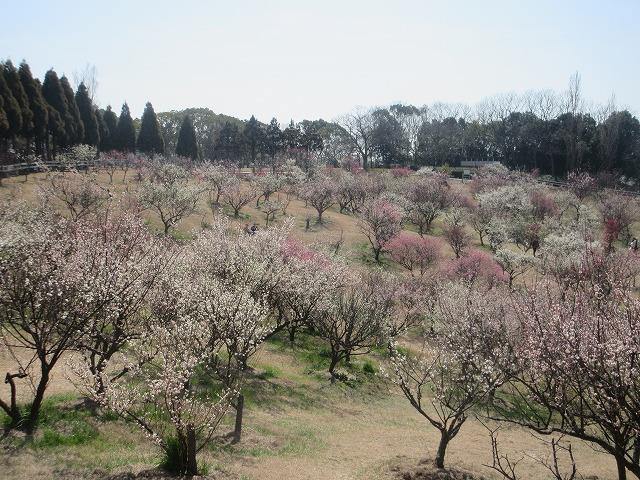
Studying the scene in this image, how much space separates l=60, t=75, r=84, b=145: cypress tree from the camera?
55781 millimetres

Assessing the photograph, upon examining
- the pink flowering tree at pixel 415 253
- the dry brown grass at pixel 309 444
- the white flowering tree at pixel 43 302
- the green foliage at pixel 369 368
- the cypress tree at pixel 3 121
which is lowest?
the green foliage at pixel 369 368

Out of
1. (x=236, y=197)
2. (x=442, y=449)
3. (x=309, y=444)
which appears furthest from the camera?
(x=236, y=197)

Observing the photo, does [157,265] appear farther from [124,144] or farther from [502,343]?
[124,144]

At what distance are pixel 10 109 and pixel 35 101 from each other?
15.1ft

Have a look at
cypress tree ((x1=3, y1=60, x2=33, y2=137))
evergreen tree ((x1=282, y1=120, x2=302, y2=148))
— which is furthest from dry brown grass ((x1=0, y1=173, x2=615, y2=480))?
evergreen tree ((x1=282, y1=120, x2=302, y2=148))

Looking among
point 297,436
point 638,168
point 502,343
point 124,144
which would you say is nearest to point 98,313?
point 297,436

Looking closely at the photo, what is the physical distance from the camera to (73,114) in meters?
56.7

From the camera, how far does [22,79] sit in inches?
1874

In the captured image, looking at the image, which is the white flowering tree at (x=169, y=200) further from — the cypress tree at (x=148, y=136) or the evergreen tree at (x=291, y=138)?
the evergreen tree at (x=291, y=138)

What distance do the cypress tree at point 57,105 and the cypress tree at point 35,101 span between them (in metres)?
3.36

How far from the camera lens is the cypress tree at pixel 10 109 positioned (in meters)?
43.0

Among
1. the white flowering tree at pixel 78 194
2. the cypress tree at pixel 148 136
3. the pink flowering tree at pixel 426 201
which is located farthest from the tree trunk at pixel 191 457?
the cypress tree at pixel 148 136

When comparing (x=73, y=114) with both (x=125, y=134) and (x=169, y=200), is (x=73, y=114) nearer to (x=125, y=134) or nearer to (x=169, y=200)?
(x=125, y=134)

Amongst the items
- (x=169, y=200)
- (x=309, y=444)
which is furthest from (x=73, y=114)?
(x=309, y=444)
